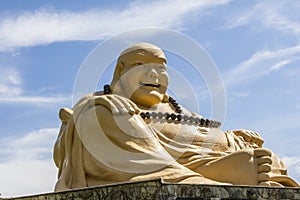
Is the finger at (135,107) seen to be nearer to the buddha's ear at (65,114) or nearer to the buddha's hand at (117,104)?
the buddha's hand at (117,104)

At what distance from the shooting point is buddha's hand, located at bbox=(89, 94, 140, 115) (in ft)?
26.9

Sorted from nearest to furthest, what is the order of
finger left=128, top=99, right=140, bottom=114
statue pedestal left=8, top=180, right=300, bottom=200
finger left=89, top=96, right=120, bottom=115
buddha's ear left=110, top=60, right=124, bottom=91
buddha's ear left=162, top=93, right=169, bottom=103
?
statue pedestal left=8, top=180, right=300, bottom=200
finger left=89, top=96, right=120, bottom=115
finger left=128, top=99, right=140, bottom=114
buddha's ear left=110, top=60, right=124, bottom=91
buddha's ear left=162, top=93, right=169, bottom=103

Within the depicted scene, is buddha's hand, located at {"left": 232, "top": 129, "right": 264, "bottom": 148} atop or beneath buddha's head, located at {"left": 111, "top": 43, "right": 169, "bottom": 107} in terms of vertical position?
beneath

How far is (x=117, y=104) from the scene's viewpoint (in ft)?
27.1

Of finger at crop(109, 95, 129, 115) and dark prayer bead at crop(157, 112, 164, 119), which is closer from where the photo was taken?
finger at crop(109, 95, 129, 115)

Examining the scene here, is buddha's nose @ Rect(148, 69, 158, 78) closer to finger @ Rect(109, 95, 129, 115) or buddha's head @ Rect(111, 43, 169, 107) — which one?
buddha's head @ Rect(111, 43, 169, 107)

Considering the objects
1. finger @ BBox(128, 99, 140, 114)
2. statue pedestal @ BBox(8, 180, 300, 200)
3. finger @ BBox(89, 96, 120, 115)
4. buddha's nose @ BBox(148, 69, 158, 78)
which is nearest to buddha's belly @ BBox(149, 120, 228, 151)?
finger @ BBox(128, 99, 140, 114)

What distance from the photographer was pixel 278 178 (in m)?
8.45

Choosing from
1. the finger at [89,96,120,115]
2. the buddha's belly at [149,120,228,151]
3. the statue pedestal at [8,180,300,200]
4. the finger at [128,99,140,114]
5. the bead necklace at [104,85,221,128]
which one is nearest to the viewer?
the statue pedestal at [8,180,300,200]

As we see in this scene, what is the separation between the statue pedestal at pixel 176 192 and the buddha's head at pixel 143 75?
236cm

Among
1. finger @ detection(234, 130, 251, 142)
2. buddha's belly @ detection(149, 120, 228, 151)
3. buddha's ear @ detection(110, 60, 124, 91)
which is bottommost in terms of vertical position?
buddha's belly @ detection(149, 120, 228, 151)

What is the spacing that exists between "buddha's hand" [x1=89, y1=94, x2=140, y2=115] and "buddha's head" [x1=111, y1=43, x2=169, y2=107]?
0.58 m

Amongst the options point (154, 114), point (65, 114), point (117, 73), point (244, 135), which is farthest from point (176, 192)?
point (244, 135)

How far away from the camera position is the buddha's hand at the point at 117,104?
820 cm
